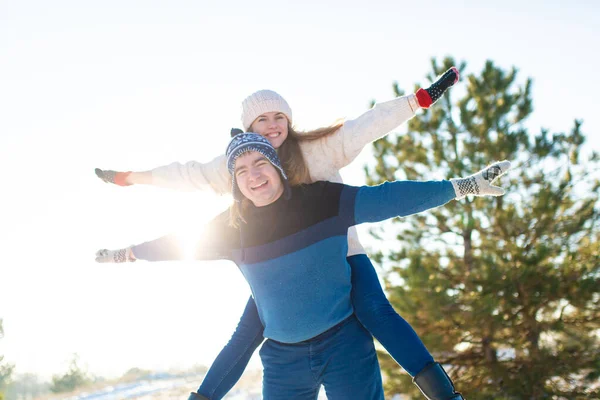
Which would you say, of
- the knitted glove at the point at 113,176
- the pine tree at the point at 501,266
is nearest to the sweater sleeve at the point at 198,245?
the knitted glove at the point at 113,176

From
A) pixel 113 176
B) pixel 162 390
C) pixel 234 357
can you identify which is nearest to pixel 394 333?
pixel 234 357

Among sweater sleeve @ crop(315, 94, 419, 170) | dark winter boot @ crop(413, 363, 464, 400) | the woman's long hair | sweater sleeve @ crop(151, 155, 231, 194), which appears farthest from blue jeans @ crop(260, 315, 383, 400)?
sweater sleeve @ crop(151, 155, 231, 194)

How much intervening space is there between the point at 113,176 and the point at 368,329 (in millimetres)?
1627

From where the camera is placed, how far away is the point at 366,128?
2.43 m

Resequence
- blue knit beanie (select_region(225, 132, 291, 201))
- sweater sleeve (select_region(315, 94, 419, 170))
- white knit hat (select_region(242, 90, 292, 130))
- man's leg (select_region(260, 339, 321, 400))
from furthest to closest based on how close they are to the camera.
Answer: white knit hat (select_region(242, 90, 292, 130)) → sweater sleeve (select_region(315, 94, 419, 170)) → blue knit beanie (select_region(225, 132, 291, 201)) → man's leg (select_region(260, 339, 321, 400))

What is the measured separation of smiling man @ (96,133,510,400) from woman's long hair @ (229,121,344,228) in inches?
1.9

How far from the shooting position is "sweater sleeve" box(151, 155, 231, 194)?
2684mm

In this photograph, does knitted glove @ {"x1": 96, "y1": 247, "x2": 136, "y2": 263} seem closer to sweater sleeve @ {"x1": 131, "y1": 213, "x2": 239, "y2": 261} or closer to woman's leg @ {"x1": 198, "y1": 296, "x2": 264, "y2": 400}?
sweater sleeve @ {"x1": 131, "y1": 213, "x2": 239, "y2": 261}

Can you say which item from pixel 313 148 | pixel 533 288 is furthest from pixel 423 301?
pixel 313 148

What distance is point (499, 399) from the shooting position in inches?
234

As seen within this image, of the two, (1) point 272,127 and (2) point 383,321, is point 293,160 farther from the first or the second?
(2) point 383,321

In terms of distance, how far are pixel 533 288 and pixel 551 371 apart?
102 centimetres

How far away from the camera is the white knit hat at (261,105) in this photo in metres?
2.73

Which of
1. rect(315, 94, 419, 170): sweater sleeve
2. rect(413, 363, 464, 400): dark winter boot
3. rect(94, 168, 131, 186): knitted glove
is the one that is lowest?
rect(413, 363, 464, 400): dark winter boot
